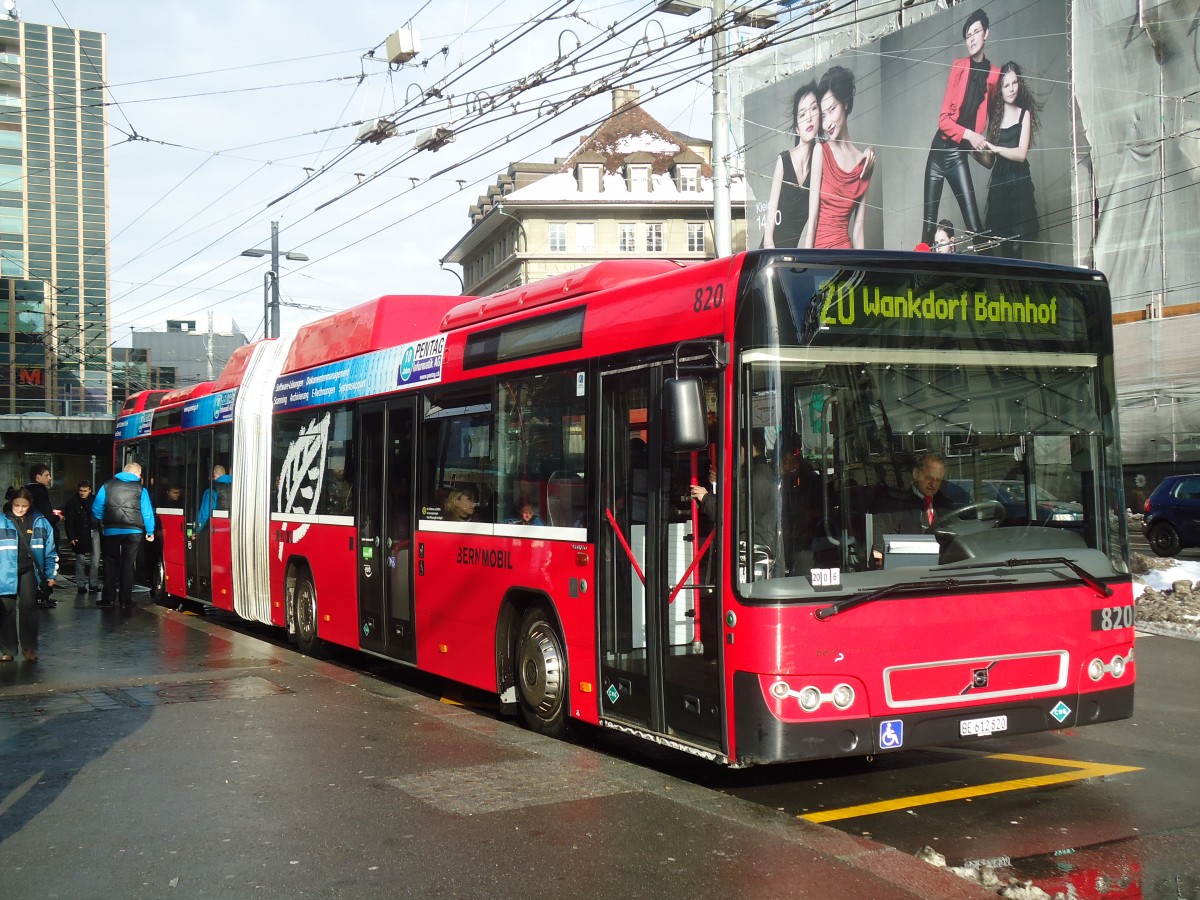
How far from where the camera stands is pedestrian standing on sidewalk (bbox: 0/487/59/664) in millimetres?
11586

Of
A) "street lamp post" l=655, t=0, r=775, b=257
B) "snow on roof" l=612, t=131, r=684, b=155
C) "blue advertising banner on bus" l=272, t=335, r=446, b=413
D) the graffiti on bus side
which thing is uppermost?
"snow on roof" l=612, t=131, r=684, b=155

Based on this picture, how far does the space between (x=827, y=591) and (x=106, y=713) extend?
5.41 metres

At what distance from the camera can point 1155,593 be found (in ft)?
50.6

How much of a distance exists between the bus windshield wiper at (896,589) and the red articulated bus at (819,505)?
0.01m

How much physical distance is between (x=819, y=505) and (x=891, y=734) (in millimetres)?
1177

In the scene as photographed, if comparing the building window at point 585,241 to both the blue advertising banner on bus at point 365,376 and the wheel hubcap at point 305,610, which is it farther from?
the wheel hubcap at point 305,610

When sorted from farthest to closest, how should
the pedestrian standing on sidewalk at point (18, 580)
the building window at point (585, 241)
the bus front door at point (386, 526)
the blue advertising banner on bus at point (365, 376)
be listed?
1. the building window at point (585, 241)
2. the pedestrian standing on sidewalk at point (18, 580)
3. the bus front door at point (386, 526)
4. the blue advertising banner on bus at point (365, 376)

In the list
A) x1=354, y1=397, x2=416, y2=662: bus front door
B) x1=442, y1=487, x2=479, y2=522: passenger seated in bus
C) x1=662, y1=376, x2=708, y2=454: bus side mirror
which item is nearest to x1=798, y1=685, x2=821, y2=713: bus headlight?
x1=662, y1=376, x2=708, y2=454: bus side mirror

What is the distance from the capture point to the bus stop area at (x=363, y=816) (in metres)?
5.23

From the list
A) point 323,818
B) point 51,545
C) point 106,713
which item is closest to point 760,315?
point 323,818

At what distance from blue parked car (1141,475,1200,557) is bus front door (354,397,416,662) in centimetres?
1878

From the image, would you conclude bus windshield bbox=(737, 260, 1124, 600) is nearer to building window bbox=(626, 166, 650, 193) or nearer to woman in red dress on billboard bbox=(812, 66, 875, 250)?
woman in red dress on billboard bbox=(812, 66, 875, 250)

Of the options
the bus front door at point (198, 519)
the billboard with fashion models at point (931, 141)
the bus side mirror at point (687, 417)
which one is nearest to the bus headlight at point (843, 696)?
the bus side mirror at point (687, 417)

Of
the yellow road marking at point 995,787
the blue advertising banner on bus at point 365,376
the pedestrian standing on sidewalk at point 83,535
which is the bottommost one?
the yellow road marking at point 995,787
